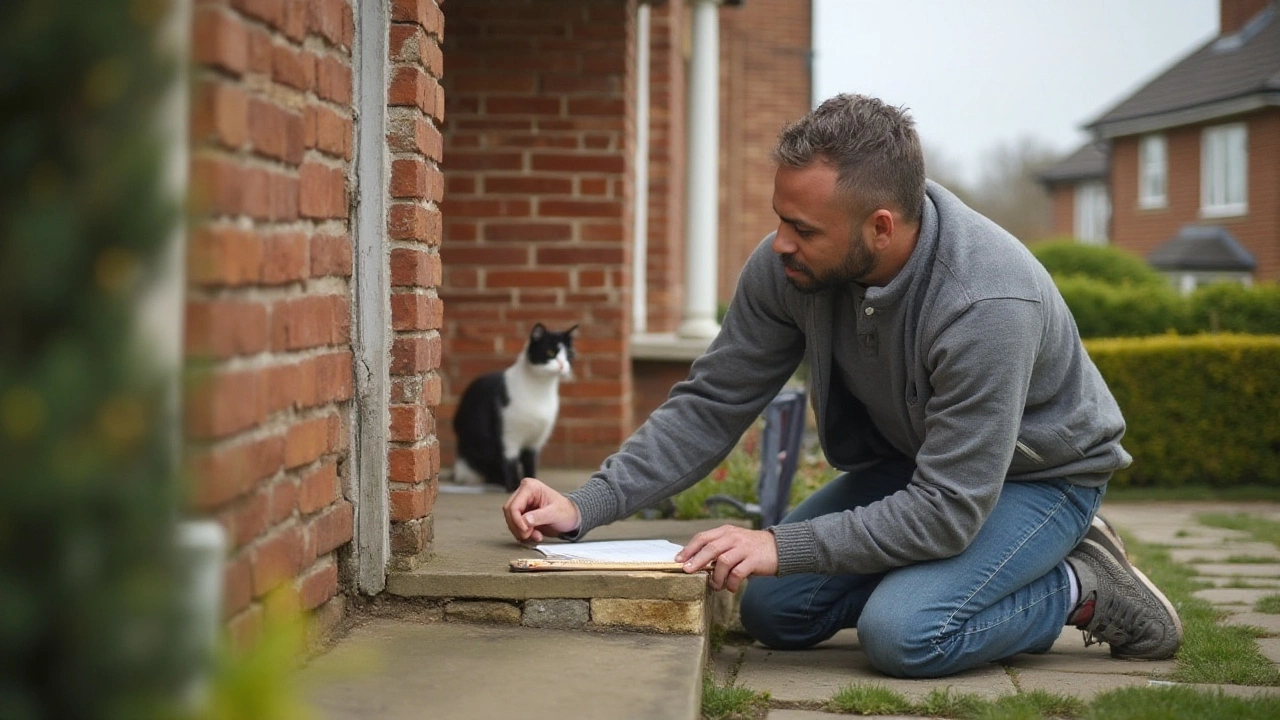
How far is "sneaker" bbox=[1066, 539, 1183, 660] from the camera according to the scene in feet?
11.2

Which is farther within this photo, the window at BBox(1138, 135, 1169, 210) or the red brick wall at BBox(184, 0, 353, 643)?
the window at BBox(1138, 135, 1169, 210)

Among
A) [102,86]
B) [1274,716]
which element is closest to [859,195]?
[1274,716]

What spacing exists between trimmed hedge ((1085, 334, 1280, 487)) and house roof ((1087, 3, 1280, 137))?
1559cm

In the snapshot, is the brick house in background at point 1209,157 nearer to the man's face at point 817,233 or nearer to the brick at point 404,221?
the man's face at point 817,233

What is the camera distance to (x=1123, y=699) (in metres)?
2.86

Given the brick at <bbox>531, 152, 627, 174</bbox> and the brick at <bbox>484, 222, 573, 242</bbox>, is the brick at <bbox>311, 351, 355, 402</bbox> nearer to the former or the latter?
the brick at <bbox>484, 222, 573, 242</bbox>

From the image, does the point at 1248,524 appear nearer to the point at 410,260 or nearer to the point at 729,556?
the point at 729,556

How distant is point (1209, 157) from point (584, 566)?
26.4 metres

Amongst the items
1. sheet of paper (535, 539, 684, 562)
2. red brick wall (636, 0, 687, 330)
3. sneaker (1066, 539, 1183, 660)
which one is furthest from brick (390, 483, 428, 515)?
red brick wall (636, 0, 687, 330)

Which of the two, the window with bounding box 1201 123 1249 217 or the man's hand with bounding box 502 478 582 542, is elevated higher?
the window with bounding box 1201 123 1249 217

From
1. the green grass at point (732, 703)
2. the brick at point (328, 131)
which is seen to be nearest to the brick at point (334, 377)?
the brick at point (328, 131)

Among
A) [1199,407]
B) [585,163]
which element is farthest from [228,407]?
[1199,407]

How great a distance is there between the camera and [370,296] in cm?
295

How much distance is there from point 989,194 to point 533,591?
2064 inches
